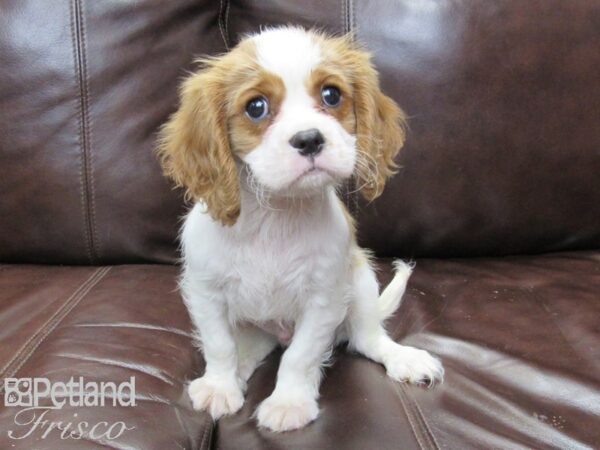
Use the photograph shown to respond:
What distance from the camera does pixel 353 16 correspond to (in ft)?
5.82

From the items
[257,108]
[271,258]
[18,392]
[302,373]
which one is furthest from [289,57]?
[18,392]

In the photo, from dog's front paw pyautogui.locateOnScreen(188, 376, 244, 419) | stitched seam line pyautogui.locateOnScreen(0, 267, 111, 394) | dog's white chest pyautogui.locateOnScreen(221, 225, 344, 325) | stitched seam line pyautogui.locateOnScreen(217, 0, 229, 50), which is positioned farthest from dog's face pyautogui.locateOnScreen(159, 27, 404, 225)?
stitched seam line pyautogui.locateOnScreen(217, 0, 229, 50)

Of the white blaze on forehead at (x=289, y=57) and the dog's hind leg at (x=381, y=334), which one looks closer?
the white blaze on forehead at (x=289, y=57)

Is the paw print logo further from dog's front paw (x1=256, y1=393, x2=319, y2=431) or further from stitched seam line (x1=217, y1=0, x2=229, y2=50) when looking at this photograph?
stitched seam line (x1=217, y1=0, x2=229, y2=50)

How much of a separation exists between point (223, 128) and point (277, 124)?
0.12m

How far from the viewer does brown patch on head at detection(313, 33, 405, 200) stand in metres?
1.26

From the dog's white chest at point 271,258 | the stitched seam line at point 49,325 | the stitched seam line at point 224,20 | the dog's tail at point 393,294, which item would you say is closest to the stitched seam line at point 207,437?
the dog's white chest at point 271,258

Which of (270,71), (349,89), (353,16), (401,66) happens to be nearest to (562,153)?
Result: (401,66)

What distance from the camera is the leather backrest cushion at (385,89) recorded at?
5.80ft

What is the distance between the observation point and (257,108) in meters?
1.20

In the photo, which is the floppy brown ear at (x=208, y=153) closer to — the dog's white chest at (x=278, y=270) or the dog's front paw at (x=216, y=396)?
the dog's white chest at (x=278, y=270)

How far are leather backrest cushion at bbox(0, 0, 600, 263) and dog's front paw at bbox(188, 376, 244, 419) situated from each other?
0.63 m

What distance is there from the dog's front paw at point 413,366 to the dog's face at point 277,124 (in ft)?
1.16

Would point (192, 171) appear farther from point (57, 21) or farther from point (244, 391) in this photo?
point (57, 21)
